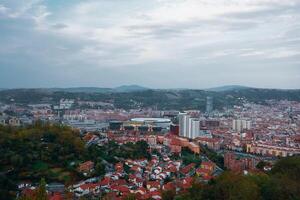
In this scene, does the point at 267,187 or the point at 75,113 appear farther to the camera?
the point at 75,113

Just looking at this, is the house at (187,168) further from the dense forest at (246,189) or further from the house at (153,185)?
the dense forest at (246,189)

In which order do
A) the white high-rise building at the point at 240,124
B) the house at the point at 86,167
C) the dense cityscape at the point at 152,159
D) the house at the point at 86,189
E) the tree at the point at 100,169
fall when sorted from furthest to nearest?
the white high-rise building at the point at 240,124
the tree at the point at 100,169
the house at the point at 86,167
the dense cityscape at the point at 152,159
the house at the point at 86,189

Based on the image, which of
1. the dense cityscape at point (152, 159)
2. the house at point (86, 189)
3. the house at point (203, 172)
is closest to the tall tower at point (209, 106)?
the dense cityscape at point (152, 159)

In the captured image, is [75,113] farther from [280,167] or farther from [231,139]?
[280,167]

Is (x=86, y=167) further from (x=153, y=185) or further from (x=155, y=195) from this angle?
(x=155, y=195)

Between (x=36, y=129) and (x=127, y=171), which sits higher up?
(x=36, y=129)

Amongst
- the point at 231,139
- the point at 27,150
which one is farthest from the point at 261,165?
the point at 231,139

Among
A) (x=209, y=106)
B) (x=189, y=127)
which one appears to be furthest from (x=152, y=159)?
(x=209, y=106)

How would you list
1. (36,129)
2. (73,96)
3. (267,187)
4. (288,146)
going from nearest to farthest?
(267,187)
(36,129)
(288,146)
(73,96)
